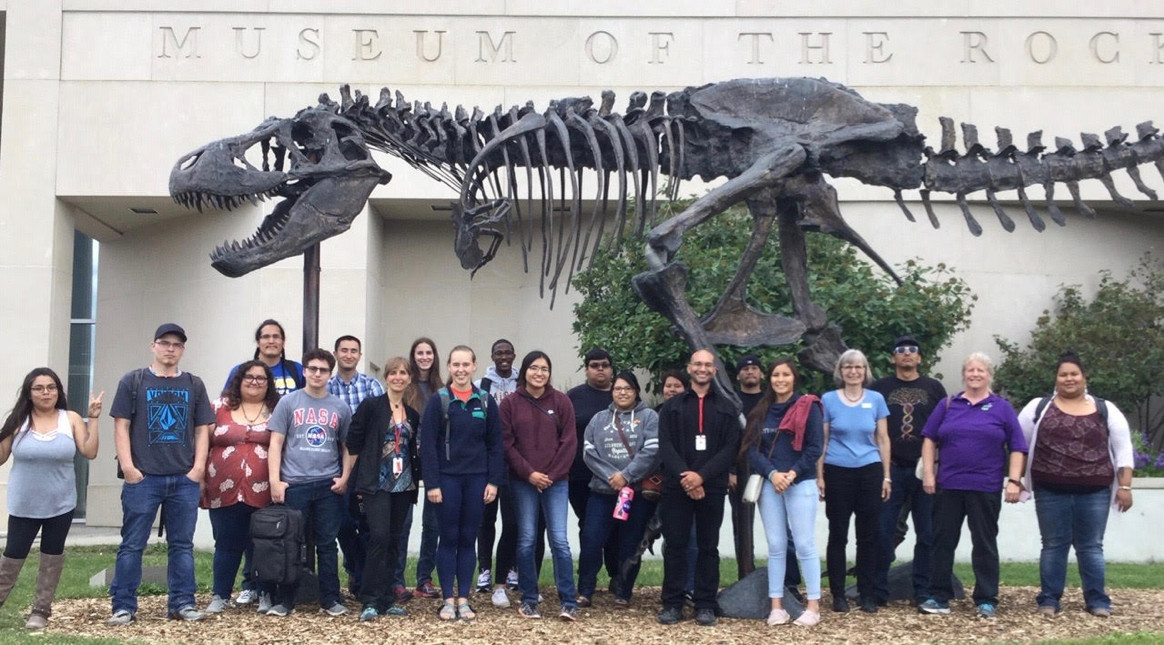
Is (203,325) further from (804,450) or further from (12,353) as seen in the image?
(804,450)

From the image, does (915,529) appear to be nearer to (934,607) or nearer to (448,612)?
(934,607)

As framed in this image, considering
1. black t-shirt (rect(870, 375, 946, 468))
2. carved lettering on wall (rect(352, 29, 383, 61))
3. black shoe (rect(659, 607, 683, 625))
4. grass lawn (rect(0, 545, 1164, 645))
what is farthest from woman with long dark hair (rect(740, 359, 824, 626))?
carved lettering on wall (rect(352, 29, 383, 61))

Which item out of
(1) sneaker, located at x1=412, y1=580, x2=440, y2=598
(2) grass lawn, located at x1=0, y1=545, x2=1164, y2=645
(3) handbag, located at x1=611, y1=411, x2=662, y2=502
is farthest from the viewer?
(1) sneaker, located at x1=412, y1=580, x2=440, y2=598

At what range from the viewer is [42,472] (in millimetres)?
8430

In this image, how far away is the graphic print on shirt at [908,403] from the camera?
9.41 metres

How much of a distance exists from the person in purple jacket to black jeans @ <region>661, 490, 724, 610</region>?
1528 mm

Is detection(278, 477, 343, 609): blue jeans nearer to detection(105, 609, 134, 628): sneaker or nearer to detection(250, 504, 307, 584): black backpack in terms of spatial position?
detection(250, 504, 307, 584): black backpack

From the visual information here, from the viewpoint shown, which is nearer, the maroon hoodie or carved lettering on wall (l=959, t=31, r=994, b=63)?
the maroon hoodie

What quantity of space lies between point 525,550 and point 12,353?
13141 mm

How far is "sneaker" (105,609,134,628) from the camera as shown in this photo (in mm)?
8687

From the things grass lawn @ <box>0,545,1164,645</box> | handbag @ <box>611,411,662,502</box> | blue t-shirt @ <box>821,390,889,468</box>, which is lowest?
grass lawn @ <box>0,545,1164,645</box>

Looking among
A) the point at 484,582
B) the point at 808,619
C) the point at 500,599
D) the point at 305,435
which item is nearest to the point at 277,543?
the point at 305,435

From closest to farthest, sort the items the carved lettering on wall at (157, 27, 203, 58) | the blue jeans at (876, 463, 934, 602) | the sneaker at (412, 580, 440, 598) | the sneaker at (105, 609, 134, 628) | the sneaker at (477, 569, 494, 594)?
the sneaker at (105, 609, 134, 628), the blue jeans at (876, 463, 934, 602), the sneaker at (412, 580, 440, 598), the sneaker at (477, 569, 494, 594), the carved lettering on wall at (157, 27, 203, 58)

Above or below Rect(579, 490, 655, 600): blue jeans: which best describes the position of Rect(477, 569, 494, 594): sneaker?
below
